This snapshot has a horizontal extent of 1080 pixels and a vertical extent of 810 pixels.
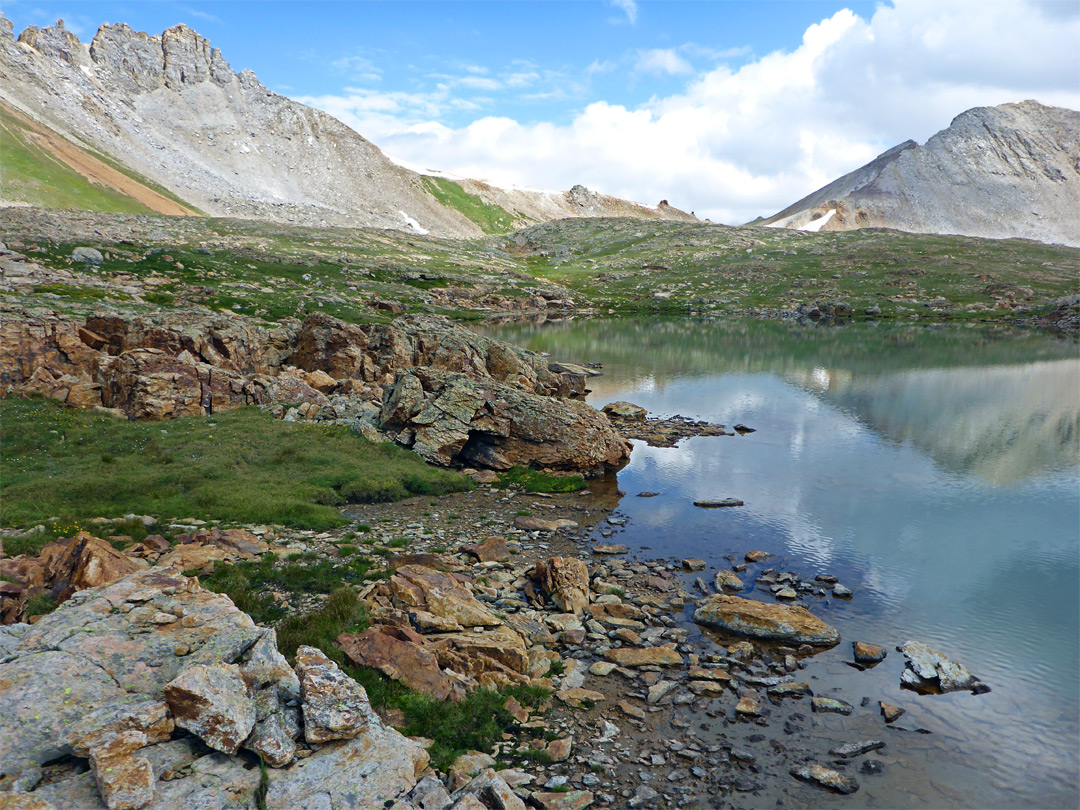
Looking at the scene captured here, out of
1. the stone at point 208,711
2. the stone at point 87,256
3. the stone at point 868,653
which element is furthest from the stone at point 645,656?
the stone at point 87,256

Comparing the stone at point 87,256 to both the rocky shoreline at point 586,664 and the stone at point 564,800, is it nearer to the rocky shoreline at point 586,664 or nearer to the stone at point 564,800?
the rocky shoreline at point 586,664

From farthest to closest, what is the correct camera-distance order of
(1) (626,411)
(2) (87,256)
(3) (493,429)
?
(2) (87,256), (1) (626,411), (3) (493,429)

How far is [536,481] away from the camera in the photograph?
121 ft

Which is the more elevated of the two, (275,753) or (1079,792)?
(275,753)

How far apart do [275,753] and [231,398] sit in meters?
37.4

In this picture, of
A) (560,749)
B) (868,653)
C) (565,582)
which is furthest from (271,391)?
(868,653)

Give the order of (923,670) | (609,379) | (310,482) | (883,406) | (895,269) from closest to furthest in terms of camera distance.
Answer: (923,670), (310,482), (883,406), (609,379), (895,269)

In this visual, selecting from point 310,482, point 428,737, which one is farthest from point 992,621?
point 310,482

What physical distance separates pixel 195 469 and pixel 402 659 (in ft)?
67.7

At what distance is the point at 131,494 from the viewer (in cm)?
2744

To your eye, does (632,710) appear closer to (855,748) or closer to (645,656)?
(645,656)

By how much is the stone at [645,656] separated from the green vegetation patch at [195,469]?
47.6 feet

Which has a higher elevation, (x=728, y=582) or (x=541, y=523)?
(x=728, y=582)

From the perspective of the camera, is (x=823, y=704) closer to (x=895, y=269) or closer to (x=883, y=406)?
(x=883, y=406)
